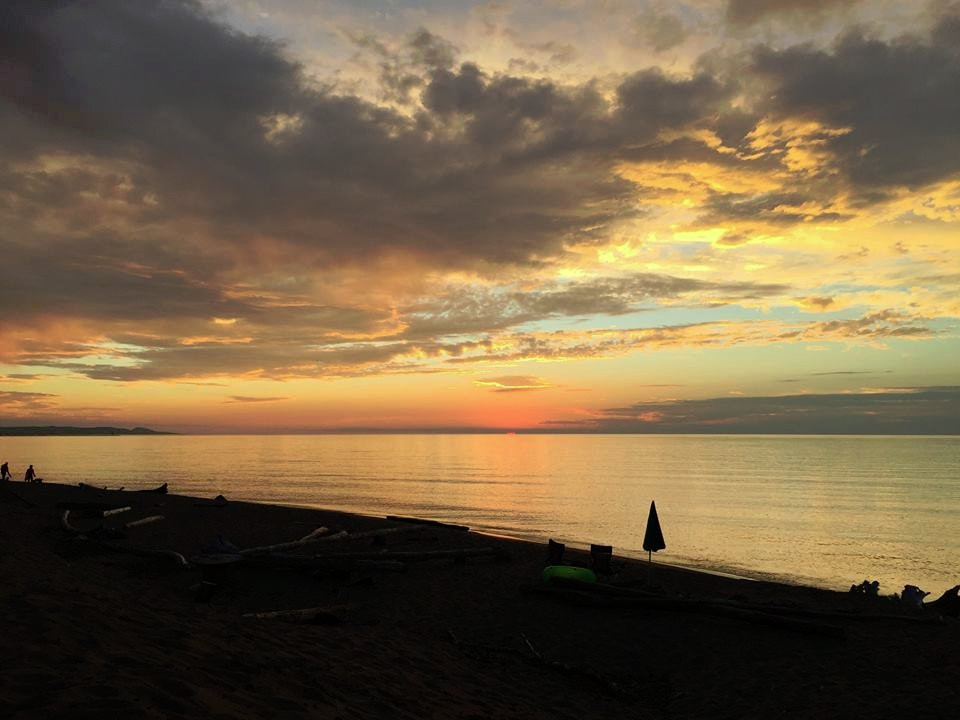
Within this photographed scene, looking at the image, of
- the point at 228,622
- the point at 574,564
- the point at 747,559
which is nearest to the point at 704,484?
the point at 747,559

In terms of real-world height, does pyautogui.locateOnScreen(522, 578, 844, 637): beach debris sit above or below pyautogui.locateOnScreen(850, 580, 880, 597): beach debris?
above

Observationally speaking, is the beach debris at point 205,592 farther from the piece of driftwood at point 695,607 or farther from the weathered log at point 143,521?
the weathered log at point 143,521

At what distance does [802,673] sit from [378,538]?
17987 millimetres

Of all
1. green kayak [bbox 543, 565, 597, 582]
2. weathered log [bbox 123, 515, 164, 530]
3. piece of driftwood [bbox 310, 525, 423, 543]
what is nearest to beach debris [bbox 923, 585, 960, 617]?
green kayak [bbox 543, 565, 597, 582]

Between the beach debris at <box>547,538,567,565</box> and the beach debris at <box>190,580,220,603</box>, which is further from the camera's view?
the beach debris at <box>547,538,567,565</box>

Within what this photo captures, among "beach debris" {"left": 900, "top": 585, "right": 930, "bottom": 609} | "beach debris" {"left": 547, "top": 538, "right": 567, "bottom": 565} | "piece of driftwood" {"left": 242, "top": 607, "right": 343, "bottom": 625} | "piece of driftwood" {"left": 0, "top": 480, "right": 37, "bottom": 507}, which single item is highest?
"piece of driftwood" {"left": 0, "top": 480, "right": 37, "bottom": 507}

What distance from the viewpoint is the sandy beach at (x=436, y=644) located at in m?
7.51

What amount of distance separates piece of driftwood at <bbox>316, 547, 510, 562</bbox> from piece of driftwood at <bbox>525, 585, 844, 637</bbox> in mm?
5159

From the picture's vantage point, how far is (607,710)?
11.1 metres

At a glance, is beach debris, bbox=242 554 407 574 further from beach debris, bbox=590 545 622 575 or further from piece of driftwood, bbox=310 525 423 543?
beach debris, bbox=590 545 622 575

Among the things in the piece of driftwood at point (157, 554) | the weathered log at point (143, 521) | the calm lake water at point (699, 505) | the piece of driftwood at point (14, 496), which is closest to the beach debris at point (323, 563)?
the piece of driftwood at point (157, 554)

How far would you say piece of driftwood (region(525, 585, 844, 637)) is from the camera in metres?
14.8

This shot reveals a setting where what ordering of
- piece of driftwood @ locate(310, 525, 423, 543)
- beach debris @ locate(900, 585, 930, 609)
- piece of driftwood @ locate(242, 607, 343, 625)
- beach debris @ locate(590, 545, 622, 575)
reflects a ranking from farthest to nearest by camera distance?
piece of driftwood @ locate(310, 525, 423, 543), beach debris @ locate(590, 545, 622, 575), beach debris @ locate(900, 585, 930, 609), piece of driftwood @ locate(242, 607, 343, 625)

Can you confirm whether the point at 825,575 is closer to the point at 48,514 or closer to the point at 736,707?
the point at 736,707
